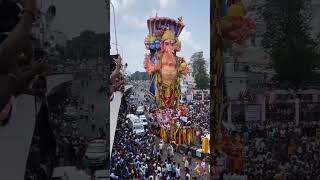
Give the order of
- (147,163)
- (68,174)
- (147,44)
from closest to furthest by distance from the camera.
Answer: (68,174), (147,163), (147,44)

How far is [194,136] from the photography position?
19500 millimetres

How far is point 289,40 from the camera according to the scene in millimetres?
7684

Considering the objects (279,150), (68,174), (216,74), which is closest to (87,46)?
(68,174)

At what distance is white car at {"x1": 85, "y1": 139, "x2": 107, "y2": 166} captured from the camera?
657 centimetres

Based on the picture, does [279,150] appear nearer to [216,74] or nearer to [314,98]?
[314,98]

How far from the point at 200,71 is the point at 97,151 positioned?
165 ft

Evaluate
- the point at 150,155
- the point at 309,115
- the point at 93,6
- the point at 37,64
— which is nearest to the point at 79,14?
the point at 93,6

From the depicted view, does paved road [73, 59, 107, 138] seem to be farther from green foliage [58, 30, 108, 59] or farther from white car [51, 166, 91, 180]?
white car [51, 166, 91, 180]

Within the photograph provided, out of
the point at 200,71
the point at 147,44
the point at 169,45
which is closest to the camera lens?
the point at 169,45

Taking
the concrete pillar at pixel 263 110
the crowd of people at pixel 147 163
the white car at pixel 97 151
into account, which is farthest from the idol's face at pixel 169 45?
the white car at pixel 97 151

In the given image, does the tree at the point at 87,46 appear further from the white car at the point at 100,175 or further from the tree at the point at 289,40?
the tree at the point at 289,40

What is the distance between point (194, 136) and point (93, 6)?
13.5 meters

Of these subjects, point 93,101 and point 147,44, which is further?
point 147,44

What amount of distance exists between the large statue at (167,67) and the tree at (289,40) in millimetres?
20203
